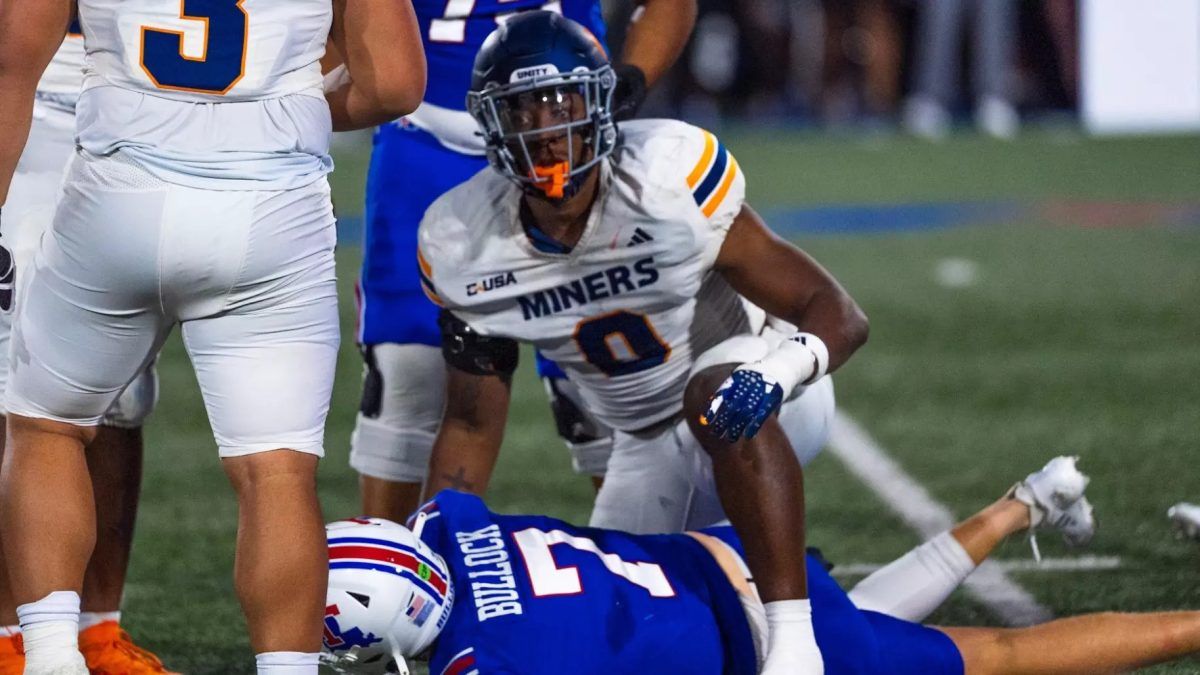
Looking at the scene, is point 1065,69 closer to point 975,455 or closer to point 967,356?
point 967,356

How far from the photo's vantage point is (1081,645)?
10.5 ft

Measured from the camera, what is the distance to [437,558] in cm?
304

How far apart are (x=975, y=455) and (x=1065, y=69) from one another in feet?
35.5

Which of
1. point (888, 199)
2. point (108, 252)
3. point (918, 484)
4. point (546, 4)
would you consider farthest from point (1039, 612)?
point (888, 199)

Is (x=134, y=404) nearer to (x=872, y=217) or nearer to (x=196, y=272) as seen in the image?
(x=196, y=272)

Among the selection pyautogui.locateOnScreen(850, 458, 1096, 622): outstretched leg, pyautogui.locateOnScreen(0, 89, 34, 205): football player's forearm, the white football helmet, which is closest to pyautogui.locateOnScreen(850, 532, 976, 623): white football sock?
pyautogui.locateOnScreen(850, 458, 1096, 622): outstretched leg

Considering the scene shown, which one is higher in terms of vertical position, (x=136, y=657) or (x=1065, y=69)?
(x=136, y=657)

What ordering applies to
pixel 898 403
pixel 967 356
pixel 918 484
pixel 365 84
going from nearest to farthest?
pixel 365 84, pixel 918 484, pixel 898 403, pixel 967 356

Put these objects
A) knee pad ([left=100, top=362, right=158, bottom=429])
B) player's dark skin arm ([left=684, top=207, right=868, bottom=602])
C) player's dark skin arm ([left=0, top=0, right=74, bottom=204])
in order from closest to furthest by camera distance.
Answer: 1. player's dark skin arm ([left=0, top=0, right=74, bottom=204])
2. player's dark skin arm ([left=684, top=207, right=868, bottom=602])
3. knee pad ([left=100, top=362, right=158, bottom=429])

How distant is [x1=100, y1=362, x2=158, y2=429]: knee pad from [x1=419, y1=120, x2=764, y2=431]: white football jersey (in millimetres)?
592

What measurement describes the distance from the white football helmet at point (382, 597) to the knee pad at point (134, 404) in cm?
77

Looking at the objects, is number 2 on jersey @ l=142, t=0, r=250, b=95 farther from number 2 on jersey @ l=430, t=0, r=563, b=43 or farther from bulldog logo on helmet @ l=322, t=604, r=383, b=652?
number 2 on jersey @ l=430, t=0, r=563, b=43

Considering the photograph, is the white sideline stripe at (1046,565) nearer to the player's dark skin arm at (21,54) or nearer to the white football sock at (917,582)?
the white football sock at (917,582)

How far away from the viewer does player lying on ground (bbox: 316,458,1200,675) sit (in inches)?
116
